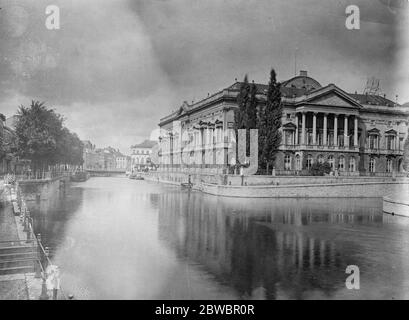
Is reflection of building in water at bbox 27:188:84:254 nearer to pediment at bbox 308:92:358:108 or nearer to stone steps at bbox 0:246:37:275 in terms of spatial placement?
stone steps at bbox 0:246:37:275

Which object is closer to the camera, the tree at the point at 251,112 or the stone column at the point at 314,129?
the tree at the point at 251,112

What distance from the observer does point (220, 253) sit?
11.4m

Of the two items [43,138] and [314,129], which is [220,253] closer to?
[43,138]

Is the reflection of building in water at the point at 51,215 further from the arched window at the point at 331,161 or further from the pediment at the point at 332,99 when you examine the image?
the arched window at the point at 331,161

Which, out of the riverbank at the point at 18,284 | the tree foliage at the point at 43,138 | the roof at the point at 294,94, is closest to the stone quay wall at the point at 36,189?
the tree foliage at the point at 43,138

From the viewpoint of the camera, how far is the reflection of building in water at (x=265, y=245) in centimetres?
878

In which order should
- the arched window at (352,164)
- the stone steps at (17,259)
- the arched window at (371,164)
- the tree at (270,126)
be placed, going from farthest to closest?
the arched window at (352,164)
the arched window at (371,164)
the tree at (270,126)
the stone steps at (17,259)

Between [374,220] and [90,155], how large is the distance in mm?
14846

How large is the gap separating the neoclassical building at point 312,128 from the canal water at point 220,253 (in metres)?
20.1

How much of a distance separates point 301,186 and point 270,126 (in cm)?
553

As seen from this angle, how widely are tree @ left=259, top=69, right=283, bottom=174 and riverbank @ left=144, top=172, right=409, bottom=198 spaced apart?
6.30ft

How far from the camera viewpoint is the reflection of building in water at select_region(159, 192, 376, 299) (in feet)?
28.8

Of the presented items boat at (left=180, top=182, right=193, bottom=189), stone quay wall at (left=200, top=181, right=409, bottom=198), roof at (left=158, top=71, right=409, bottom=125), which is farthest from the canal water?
roof at (left=158, top=71, right=409, bottom=125)

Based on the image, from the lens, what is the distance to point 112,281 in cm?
841
